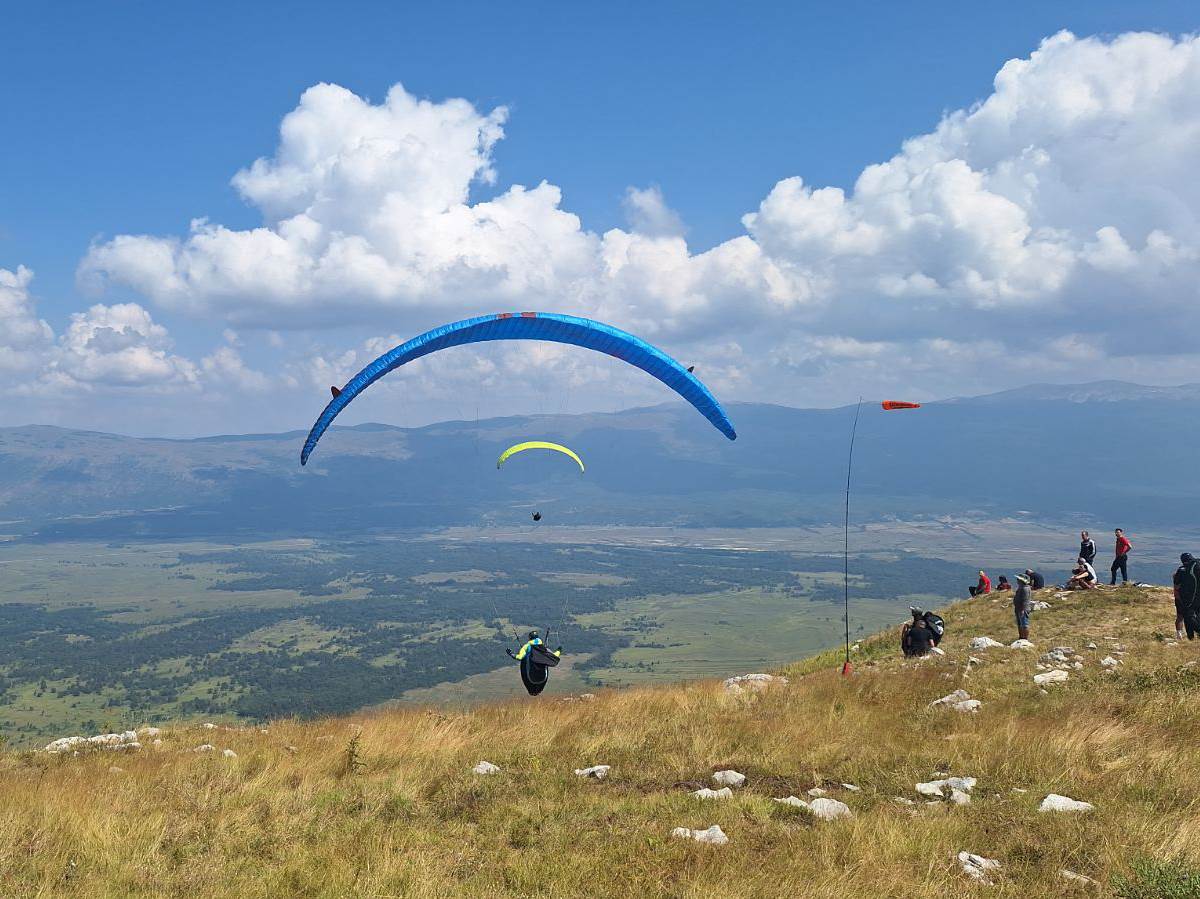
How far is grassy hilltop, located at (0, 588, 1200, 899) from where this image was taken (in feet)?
20.5

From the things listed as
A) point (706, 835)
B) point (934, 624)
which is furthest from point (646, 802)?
point (934, 624)

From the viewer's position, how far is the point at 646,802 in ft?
26.6

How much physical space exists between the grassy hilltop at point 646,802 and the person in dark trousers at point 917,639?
4115mm

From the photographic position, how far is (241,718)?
11031cm

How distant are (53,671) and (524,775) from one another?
192 m

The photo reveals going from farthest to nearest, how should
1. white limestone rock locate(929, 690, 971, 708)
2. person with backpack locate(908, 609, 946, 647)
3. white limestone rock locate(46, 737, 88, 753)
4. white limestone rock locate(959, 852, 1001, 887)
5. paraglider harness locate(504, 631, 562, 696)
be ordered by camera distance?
person with backpack locate(908, 609, 946, 647)
paraglider harness locate(504, 631, 562, 696)
white limestone rock locate(46, 737, 88, 753)
white limestone rock locate(929, 690, 971, 708)
white limestone rock locate(959, 852, 1001, 887)

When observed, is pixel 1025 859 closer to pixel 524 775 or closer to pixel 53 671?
pixel 524 775

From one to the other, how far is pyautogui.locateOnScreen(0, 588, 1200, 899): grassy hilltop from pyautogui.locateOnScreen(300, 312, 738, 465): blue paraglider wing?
27.0ft

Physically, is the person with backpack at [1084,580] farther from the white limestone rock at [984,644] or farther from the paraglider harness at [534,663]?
the paraglider harness at [534,663]

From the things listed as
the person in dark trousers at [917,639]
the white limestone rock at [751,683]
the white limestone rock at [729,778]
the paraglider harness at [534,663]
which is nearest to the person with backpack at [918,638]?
the person in dark trousers at [917,639]

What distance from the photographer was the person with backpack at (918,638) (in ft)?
58.4

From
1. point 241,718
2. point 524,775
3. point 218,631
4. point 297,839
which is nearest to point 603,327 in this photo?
point 524,775

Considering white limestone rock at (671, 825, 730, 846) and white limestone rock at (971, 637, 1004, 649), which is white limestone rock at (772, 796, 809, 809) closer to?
white limestone rock at (671, 825, 730, 846)

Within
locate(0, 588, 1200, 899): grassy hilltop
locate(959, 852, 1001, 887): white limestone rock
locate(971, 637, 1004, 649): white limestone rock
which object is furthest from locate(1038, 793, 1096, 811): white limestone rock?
locate(971, 637, 1004, 649): white limestone rock
